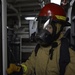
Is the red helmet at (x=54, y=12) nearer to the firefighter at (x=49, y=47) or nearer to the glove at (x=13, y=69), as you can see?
the firefighter at (x=49, y=47)

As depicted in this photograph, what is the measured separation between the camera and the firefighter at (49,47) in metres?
1.74

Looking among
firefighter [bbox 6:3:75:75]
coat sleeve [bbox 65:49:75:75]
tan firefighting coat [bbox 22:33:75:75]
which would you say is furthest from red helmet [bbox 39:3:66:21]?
coat sleeve [bbox 65:49:75:75]

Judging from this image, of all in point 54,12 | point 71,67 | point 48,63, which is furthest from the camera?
point 54,12

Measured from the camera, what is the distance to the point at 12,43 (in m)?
5.43

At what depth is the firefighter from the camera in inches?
68.5

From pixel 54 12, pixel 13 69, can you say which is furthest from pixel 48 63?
pixel 54 12

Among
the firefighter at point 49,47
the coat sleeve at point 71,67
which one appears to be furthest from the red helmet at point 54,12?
the coat sleeve at point 71,67

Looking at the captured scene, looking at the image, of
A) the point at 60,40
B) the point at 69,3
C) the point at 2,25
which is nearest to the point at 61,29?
the point at 60,40

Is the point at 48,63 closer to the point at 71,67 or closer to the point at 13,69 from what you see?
the point at 71,67

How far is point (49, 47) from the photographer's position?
188 cm

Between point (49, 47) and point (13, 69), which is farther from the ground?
point (49, 47)

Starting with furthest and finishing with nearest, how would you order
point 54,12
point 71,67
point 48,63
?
point 54,12 → point 48,63 → point 71,67

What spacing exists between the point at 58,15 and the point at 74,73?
0.65 metres

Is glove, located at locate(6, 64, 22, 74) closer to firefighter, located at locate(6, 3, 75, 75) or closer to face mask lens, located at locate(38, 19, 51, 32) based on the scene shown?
firefighter, located at locate(6, 3, 75, 75)
